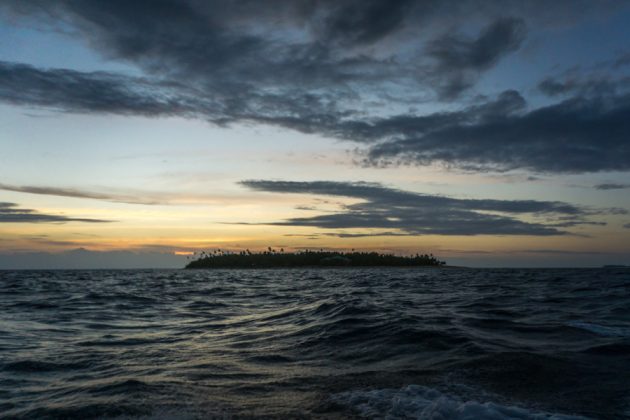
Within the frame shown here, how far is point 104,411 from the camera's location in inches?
258

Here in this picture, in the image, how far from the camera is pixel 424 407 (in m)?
6.57

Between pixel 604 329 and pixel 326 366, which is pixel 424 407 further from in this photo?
pixel 604 329

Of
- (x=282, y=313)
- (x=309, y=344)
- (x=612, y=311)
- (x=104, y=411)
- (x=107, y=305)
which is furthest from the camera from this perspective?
(x=107, y=305)

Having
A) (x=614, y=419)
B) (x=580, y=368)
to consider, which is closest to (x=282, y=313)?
(x=580, y=368)

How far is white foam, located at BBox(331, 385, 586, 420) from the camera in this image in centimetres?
619

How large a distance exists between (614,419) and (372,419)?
11.0ft

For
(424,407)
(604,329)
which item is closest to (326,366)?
(424,407)

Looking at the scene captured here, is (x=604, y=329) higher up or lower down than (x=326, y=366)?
higher up

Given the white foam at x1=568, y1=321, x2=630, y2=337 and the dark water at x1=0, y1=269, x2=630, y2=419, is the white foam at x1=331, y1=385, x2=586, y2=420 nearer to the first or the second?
the dark water at x1=0, y1=269, x2=630, y2=419

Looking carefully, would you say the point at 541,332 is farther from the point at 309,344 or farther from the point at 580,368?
the point at 309,344

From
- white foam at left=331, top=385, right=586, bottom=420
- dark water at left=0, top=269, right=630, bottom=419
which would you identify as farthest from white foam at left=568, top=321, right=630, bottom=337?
white foam at left=331, top=385, right=586, bottom=420

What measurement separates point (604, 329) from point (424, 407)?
31.4ft

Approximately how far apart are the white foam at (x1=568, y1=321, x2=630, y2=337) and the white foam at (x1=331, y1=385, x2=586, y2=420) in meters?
7.66

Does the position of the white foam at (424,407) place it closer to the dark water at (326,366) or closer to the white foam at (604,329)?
the dark water at (326,366)
